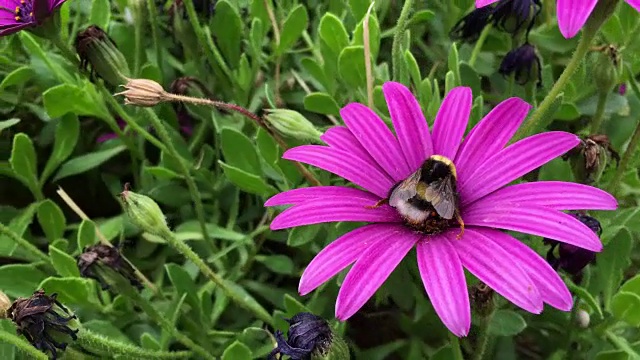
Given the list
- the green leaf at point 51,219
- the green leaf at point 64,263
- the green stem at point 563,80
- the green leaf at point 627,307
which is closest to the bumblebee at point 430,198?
the green stem at point 563,80

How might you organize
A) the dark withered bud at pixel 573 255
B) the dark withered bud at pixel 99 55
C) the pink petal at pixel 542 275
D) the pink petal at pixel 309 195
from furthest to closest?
the dark withered bud at pixel 99 55 → the dark withered bud at pixel 573 255 → the pink petal at pixel 309 195 → the pink petal at pixel 542 275

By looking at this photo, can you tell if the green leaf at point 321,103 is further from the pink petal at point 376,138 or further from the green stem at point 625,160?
the green stem at point 625,160

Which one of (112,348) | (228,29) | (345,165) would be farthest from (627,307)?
(228,29)

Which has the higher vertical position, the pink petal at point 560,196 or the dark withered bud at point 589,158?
the pink petal at point 560,196

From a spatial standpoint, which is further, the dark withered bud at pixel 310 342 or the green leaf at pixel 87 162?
the green leaf at pixel 87 162

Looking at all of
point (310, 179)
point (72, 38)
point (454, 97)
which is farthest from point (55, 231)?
point (454, 97)

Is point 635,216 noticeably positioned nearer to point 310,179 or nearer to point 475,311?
point 475,311

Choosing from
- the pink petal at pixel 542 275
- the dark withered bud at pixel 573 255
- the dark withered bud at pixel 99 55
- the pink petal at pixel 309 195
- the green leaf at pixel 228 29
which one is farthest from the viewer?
the green leaf at pixel 228 29
